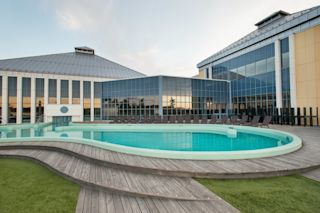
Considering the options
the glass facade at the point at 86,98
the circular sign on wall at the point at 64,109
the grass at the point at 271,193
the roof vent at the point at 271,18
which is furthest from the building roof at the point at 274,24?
the circular sign on wall at the point at 64,109

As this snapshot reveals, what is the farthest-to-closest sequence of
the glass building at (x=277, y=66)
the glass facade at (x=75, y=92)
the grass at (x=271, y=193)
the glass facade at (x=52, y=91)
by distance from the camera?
the glass facade at (x=75, y=92) < the glass facade at (x=52, y=91) < the glass building at (x=277, y=66) < the grass at (x=271, y=193)

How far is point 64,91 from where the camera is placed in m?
26.9

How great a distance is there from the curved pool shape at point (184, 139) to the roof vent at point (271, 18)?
2010cm

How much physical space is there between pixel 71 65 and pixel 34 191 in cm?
3216

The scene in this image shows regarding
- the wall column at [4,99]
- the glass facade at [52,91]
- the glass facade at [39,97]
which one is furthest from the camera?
the glass facade at [52,91]

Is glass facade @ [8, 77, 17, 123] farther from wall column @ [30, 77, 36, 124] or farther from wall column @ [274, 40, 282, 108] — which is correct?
wall column @ [274, 40, 282, 108]

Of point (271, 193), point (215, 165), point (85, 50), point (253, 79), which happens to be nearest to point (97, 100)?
point (85, 50)

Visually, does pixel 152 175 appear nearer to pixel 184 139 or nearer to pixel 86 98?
pixel 184 139

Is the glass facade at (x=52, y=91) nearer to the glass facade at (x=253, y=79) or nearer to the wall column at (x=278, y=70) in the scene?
the glass facade at (x=253, y=79)

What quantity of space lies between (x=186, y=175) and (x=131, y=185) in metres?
1.50

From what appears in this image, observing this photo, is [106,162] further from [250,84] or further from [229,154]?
[250,84]

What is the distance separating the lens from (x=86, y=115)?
90.1ft

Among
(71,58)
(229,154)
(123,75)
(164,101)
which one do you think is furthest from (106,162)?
(71,58)

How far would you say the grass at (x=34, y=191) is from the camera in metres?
3.08
